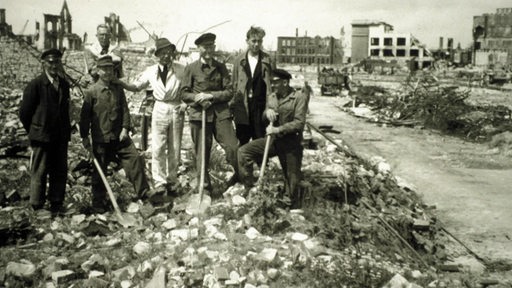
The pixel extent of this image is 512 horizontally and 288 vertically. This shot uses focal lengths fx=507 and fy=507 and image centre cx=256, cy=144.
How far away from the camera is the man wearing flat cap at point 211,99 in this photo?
19.6ft

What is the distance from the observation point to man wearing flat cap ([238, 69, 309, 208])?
5820 millimetres

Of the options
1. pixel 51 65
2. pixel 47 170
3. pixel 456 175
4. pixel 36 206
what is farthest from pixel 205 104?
pixel 456 175

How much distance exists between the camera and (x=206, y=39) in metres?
5.87

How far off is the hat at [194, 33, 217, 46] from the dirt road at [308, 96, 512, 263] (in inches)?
153

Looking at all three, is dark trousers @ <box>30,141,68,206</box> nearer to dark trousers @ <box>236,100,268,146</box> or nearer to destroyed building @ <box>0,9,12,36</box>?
dark trousers @ <box>236,100,268,146</box>

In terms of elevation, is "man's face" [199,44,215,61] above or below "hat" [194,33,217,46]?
below

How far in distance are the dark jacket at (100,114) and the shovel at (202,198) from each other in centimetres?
98

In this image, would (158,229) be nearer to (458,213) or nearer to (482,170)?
(458,213)

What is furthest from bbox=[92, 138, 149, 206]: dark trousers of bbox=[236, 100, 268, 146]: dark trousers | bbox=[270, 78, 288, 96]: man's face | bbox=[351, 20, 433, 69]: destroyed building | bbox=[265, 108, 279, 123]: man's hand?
bbox=[351, 20, 433, 69]: destroyed building

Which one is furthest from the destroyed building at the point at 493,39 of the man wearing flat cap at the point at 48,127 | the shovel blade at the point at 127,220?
the man wearing flat cap at the point at 48,127

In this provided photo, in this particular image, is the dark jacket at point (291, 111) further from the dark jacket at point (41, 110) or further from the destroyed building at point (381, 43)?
the destroyed building at point (381, 43)

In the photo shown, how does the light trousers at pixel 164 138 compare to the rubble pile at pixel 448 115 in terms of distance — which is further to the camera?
the rubble pile at pixel 448 115

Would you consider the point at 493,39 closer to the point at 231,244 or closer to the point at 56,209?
the point at 231,244

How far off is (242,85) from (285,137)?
3.14ft
